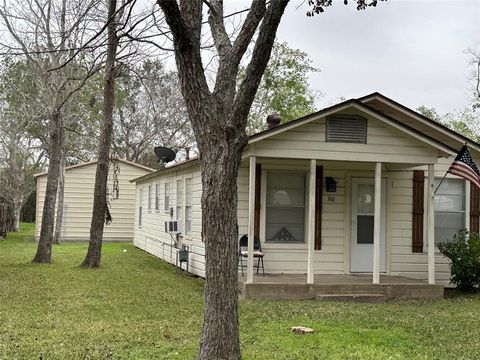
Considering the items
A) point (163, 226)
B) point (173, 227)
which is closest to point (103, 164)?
point (173, 227)

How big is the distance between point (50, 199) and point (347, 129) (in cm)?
808

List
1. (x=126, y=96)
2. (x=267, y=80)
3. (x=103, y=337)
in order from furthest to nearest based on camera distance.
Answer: (x=126, y=96), (x=267, y=80), (x=103, y=337)

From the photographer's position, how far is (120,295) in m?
9.30

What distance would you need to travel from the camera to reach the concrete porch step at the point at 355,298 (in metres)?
9.24

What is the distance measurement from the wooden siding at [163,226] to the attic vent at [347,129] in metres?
3.25

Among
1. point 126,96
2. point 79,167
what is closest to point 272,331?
point 79,167

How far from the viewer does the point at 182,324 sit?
6.99 m

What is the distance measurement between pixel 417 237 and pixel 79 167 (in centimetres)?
1610

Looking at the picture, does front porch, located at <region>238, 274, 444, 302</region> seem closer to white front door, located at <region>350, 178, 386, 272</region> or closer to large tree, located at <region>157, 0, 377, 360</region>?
white front door, located at <region>350, 178, 386, 272</region>

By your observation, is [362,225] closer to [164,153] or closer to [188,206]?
[188,206]

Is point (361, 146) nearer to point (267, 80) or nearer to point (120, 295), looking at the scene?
point (120, 295)

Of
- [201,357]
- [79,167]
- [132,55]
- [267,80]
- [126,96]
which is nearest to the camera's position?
[201,357]

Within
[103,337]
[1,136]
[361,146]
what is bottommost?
[103,337]

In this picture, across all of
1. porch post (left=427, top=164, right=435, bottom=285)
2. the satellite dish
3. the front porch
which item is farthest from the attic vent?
the satellite dish
